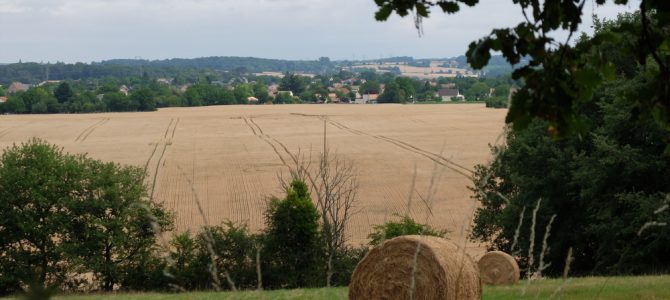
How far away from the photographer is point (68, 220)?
3098 centimetres

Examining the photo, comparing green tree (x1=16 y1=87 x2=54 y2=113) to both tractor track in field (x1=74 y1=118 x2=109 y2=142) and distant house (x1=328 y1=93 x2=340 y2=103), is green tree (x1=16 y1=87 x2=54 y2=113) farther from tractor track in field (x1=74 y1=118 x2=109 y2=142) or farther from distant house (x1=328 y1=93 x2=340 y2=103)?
distant house (x1=328 y1=93 x2=340 y2=103)

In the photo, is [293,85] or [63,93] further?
[293,85]

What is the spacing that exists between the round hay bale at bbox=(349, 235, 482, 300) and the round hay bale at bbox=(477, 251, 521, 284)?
7.85 meters

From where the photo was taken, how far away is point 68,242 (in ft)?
100

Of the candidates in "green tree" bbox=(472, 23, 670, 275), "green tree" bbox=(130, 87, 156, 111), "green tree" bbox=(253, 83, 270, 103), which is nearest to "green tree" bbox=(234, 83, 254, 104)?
"green tree" bbox=(253, 83, 270, 103)

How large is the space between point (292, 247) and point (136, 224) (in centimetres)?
608

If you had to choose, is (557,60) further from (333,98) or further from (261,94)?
(333,98)

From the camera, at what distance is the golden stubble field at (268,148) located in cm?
3953

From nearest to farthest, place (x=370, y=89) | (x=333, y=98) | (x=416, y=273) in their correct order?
(x=416, y=273)
(x=333, y=98)
(x=370, y=89)

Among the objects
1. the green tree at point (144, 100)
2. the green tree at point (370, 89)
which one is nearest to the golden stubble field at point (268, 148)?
the green tree at point (144, 100)

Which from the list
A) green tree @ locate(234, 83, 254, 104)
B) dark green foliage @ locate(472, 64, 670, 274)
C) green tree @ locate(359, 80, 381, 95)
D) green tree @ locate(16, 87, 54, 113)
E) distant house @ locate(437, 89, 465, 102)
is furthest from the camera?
green tree @ locate(359, 80, 381, 95)

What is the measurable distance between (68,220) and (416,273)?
74.4 feet

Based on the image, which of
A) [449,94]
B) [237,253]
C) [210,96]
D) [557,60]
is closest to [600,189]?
[237,253]

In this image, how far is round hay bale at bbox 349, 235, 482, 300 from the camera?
10945 millimetres
